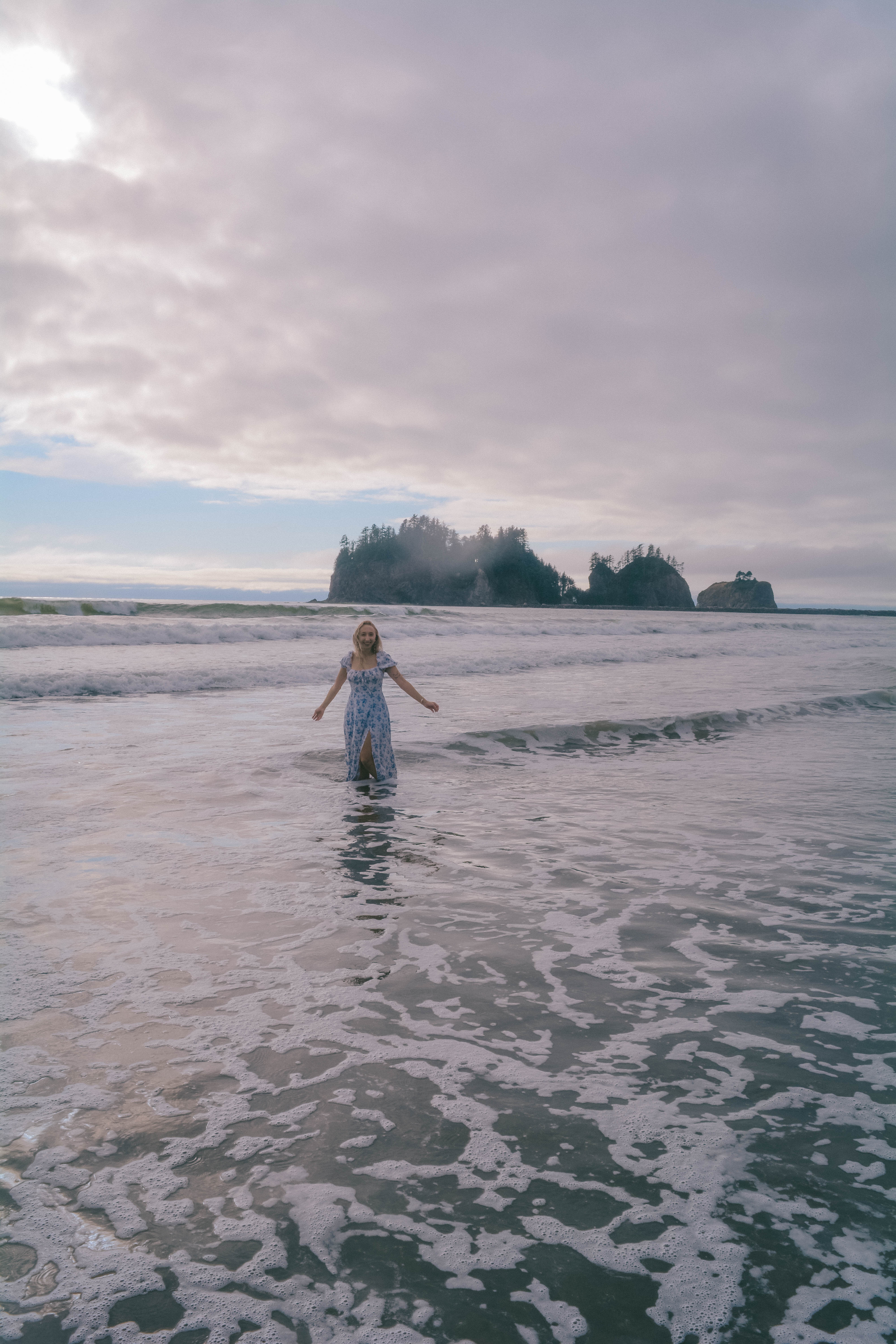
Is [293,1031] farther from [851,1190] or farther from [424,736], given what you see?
[424,736]

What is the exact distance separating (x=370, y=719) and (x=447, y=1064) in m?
6.63

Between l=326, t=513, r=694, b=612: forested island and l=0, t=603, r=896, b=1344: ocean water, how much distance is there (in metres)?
149

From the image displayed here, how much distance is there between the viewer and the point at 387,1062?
348cm

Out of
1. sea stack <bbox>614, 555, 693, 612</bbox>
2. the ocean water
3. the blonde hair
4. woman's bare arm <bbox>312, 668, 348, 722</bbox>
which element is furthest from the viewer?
sea stack <bbox>614, 555, 693, 612</bbox>

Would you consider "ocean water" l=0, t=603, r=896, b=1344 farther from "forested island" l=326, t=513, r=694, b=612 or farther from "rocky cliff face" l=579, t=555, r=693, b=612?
"rocky cliff face" l=579, t=555, r=693, b=612

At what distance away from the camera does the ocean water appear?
2.32 metres

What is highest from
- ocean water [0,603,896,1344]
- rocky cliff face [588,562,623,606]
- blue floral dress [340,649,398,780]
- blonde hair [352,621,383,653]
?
rocky cliff face [588,562,623,606]

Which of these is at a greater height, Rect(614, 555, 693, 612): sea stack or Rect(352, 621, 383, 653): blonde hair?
Rect(614, 555, 693, 612): sea stack

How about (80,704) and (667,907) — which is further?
(80,704)

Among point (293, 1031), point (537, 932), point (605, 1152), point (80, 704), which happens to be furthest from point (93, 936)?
point (80, 704)

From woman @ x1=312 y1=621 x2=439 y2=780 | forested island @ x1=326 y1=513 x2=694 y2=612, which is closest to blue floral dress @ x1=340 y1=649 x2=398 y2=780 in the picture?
woman @ x1=312 y1=621 x2=439 y2=780

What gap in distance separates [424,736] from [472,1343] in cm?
1066

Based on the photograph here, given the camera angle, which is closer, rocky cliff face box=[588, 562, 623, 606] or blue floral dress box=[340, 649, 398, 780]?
blue floral dress box=[340, 649, 398, 780]

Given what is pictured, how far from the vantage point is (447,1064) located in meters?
3.47
